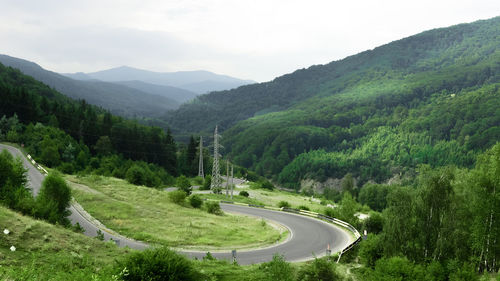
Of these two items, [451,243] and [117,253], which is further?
[451,243]

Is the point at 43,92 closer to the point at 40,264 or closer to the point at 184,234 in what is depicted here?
the point at 184,234

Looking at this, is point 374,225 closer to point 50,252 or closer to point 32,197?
point 50,252

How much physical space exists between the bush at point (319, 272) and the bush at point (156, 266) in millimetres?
8776

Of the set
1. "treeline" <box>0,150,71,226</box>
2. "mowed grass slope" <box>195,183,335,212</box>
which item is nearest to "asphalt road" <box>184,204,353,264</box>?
"treeline" <box>0,150,71,226</box>

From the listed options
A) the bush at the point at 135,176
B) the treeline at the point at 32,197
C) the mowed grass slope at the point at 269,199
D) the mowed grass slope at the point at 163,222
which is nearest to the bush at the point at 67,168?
the bush at the point at 135,176

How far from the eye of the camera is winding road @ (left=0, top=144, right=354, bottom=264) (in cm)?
2964

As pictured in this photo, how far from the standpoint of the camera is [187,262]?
720 inches

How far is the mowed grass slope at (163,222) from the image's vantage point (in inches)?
1276

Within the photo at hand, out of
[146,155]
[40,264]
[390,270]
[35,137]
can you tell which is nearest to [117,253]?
[40,264]

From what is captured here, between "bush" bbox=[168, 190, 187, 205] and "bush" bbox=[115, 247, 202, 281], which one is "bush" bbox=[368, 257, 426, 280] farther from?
"bush" bbox=[168, 190, 187, 205]

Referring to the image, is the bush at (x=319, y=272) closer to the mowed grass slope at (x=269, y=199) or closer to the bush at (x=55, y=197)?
the bush at (x=55, y=197)

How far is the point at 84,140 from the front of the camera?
92.8 metres

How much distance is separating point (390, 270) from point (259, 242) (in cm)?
1272

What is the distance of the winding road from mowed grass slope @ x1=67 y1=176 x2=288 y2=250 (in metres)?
1.24
